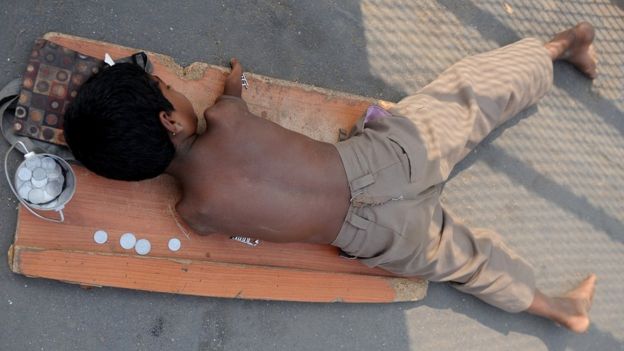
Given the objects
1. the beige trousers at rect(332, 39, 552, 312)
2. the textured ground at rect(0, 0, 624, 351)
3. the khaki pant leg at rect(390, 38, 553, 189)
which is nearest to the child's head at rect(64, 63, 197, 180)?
the textured ground at rect(0, 0, 624, 351)

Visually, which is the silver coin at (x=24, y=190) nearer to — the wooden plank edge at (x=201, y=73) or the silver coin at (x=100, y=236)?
the silver coin at (x=100, y=236)

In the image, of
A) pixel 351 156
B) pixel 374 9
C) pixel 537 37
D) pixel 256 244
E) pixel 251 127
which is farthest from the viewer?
pixel 537 37

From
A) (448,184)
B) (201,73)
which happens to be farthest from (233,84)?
(448,184)

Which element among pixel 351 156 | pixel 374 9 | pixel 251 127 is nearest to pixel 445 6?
pixel 374 9

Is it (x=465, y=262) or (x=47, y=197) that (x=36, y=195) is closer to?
(x=47, y=197)

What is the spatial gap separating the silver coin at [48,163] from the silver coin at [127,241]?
0.32m

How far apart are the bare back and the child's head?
142 millimetres

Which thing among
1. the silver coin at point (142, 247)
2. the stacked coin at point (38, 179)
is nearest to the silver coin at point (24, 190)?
the stacked coin at point (38, 179)

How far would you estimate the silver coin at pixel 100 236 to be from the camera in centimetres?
179

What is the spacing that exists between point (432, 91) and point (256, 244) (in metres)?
0.87

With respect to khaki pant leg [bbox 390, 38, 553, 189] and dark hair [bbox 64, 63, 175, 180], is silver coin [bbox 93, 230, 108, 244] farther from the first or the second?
khaki pant leg [bbox 390, 38, 553, 189]

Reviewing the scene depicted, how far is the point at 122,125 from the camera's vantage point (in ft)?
4.63

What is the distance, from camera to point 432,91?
2053mm

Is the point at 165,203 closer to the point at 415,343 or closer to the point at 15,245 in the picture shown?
the point at 15,245
